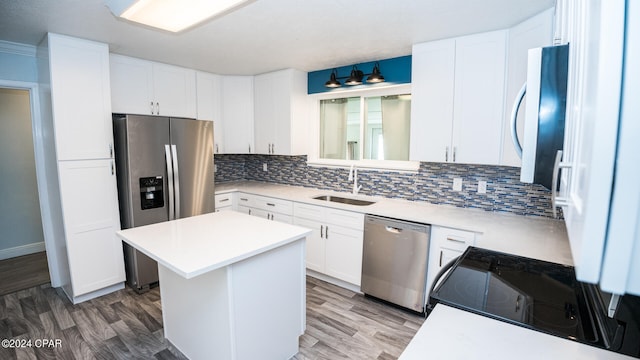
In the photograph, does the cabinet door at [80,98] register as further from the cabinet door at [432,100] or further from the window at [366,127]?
the cabinet door at [432,100]

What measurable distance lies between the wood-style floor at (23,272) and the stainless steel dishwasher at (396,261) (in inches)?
136

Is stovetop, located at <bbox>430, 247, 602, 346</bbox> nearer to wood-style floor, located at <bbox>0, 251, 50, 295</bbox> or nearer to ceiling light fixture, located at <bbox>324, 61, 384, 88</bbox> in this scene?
ceiling light fixture, located at <bbox>324, 61, 384, 88</bbox>

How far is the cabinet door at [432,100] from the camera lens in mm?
2631

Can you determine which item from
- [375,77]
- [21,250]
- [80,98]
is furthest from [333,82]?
[21,250]

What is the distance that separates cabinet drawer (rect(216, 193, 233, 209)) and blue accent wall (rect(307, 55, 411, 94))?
1.72m

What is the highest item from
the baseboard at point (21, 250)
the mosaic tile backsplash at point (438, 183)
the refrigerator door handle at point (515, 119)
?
the refrigerator door handle at point (515, 119)

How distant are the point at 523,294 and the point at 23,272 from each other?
4.78m

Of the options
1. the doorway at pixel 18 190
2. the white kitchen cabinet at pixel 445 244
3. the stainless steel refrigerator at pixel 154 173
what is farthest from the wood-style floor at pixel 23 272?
the white kitchen cabinet at pixel 445 244

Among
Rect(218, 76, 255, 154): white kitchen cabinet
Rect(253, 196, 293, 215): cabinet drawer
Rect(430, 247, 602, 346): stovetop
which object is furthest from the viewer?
Rect(218, 76, 255, 154): white kitchen cabinet

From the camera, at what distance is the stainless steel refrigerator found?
2965 millimetres

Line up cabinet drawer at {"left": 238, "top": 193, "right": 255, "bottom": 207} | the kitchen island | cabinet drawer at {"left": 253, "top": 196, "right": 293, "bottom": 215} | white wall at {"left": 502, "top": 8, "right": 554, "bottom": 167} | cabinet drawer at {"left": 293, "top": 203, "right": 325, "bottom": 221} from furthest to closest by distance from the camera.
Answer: cabinet drawer at {"left": 238, "top": 193, "right": 255, "bottom": 207} → cabinet drawer at {"left": 253, "top": 196, "right": 293, "bottom": 215} → cabinet drawer at {"left": 293, "top": 203, "right": 325, "bottom": 221} → white wall at {"left": 502, "top": 8, "right": 554, "bottom": 167} → the kitchen island

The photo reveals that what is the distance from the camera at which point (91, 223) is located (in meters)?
2.88

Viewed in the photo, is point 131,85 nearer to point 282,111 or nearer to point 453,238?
point 282,111

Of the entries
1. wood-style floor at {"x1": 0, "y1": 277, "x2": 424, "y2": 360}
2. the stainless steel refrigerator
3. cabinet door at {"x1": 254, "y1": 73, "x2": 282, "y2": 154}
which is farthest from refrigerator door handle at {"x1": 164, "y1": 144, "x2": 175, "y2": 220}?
cabinet door at {"x1": 254, "y1": 73, "x2": 282, "y2": 154}
